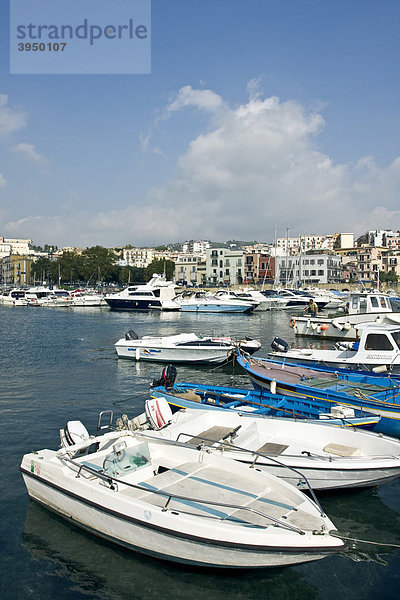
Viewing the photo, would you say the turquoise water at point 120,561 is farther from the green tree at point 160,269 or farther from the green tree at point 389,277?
the green tree at point 160,269

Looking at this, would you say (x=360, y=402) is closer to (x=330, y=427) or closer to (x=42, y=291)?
(x=330, y=427)

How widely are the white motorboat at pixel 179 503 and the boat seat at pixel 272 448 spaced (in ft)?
4.79

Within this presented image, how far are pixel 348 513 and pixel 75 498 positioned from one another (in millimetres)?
5585

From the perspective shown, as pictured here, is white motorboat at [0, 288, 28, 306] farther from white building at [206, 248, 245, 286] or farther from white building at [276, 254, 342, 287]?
white building at [276, 254, 342, 287]

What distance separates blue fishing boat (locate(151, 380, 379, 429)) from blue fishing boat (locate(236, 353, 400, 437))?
276 mm

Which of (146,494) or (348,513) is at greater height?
(146,494)

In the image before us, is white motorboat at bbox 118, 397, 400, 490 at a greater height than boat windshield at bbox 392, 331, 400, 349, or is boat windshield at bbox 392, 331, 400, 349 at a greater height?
boat windshield at bbox 392, 331, 400, 349

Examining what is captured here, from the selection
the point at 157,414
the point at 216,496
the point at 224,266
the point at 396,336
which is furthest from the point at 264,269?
the point at 216,496

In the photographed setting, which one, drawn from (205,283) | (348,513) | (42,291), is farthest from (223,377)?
(205,283)

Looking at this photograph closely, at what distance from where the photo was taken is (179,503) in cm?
822

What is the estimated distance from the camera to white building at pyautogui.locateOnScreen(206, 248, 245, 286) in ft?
410

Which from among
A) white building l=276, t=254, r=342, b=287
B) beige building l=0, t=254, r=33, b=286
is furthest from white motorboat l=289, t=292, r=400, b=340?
beige building l=0, t=254, r=33, b=286

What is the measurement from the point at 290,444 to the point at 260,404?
306 cm

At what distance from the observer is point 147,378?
23516 mm
